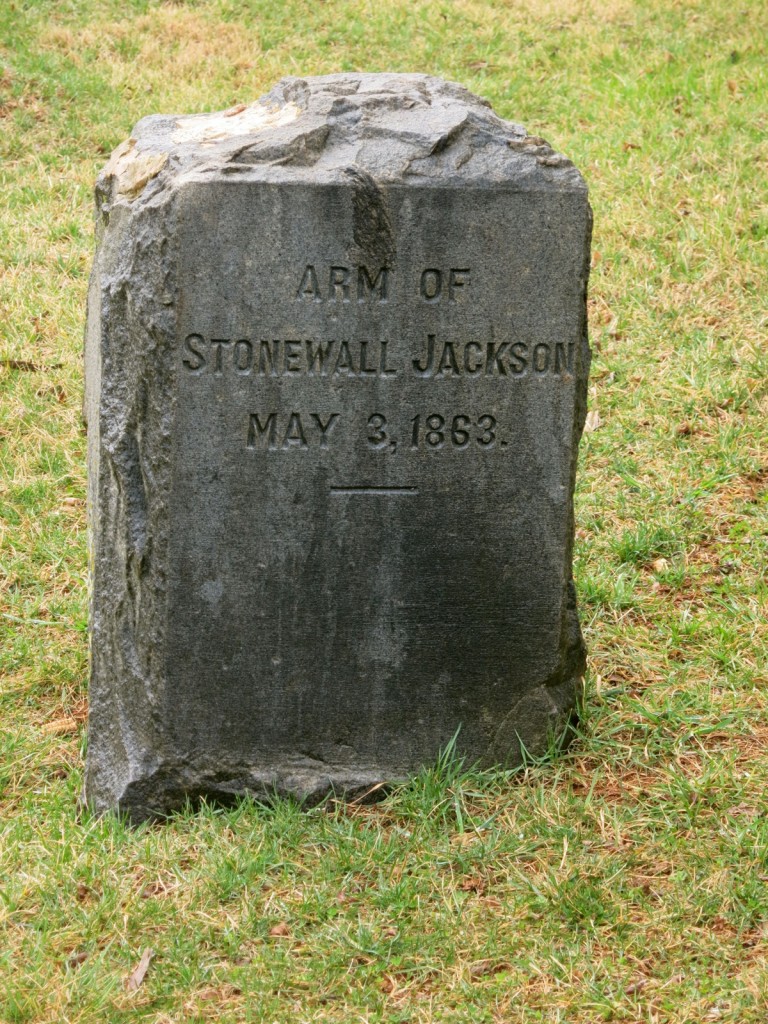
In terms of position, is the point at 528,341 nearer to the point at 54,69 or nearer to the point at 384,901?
the point at 384,901

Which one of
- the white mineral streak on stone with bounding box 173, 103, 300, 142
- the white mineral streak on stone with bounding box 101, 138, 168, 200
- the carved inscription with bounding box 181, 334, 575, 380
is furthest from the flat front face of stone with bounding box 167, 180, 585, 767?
the white mineral streak on stone with bounding box 173, 103, 300, 142

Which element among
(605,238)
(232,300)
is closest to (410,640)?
(232,300)

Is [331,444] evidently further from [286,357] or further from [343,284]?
[343,284]

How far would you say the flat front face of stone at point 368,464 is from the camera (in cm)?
311

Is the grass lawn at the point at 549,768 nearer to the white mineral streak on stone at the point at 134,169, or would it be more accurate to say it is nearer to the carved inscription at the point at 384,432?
the carved inscription at the point at 384,432

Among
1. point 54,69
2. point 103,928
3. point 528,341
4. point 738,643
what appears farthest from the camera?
point 54,69

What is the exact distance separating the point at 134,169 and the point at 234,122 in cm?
34

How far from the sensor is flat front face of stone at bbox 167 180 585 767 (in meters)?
3.11

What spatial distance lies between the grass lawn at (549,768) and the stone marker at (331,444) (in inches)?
8.5

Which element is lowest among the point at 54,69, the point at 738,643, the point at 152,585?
the point at 738,643

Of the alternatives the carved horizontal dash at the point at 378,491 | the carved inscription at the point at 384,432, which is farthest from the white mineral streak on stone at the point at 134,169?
the carved horizontal dash at the point at 378,491

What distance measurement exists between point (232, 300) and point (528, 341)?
0.76m

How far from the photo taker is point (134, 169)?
10.9 feet

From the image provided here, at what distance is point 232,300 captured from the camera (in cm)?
311
